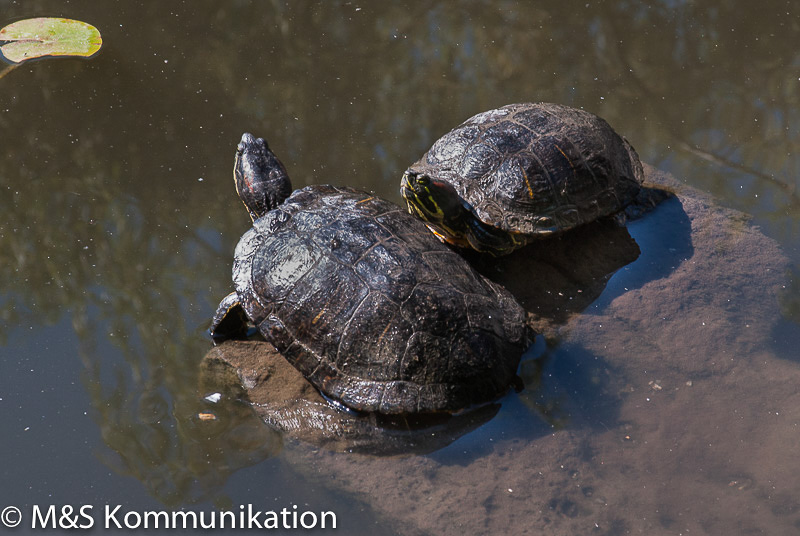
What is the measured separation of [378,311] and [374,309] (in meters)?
0.02

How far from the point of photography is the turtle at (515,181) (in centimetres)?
423

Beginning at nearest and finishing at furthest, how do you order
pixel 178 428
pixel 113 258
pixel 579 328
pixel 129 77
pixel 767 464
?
pixel 767 464 < pixel 178 428 < pixel 579 328 < pixel 113 258 < pixel 129 77

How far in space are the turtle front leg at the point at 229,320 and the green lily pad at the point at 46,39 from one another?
309 cm

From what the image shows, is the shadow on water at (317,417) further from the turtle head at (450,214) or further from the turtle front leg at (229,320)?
the turtle head at (450,214)

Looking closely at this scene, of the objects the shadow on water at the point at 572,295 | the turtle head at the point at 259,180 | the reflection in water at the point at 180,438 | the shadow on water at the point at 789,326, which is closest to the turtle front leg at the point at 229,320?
the reflection in water at the point at 180,438

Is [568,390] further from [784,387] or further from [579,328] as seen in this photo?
[784,387]

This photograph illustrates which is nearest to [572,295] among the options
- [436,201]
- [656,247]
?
[656,247]

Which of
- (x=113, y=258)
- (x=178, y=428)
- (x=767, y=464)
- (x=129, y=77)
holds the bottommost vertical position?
(x=767, y=464)

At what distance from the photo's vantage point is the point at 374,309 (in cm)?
352

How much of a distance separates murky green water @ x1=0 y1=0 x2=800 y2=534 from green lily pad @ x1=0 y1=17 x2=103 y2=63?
0.15m

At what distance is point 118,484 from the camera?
3359mm

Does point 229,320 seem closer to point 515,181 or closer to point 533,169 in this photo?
point 515,181

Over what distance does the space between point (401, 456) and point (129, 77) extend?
4071 millimetres

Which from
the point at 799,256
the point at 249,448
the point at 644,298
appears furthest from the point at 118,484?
the point at 799,256
